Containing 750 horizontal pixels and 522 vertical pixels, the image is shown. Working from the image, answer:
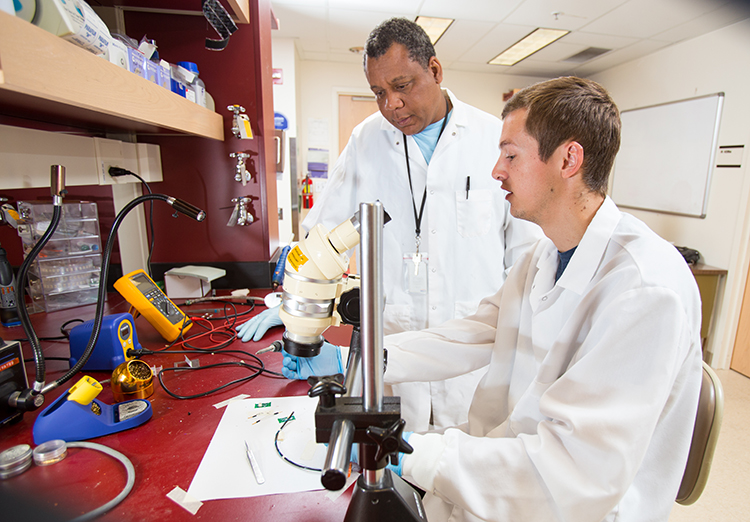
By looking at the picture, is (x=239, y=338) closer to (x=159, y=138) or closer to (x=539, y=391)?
(x=539, y=391)

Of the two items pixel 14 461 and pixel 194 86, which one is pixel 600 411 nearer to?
pixel 14 461

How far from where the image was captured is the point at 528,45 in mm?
4051

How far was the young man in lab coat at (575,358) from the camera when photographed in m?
0.66

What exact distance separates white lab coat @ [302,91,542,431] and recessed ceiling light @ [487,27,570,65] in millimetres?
2842

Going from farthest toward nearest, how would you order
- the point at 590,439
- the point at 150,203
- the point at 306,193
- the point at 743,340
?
the point at 306,193, the point at 743,340, the point at 150,203, the point at 590,439

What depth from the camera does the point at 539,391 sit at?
857 millimetres

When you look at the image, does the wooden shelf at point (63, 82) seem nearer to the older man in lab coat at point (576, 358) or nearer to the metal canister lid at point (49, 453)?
the metal canister lid at point (49, 453)

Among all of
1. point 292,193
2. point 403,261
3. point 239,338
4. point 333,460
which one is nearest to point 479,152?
point 403,261

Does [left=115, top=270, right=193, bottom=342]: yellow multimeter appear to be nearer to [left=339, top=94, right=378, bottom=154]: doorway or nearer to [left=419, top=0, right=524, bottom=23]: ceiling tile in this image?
[left=419, top=0, right=524, bottom=23]: ceiling tile

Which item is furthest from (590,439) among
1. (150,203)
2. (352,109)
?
(352,109)

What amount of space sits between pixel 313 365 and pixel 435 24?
353 centimetres

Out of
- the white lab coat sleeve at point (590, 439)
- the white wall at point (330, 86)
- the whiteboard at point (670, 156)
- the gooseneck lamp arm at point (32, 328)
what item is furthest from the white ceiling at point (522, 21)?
the white lab coat sleeve at point (590, 439)

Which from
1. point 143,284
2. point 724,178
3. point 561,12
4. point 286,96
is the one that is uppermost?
point 561,12

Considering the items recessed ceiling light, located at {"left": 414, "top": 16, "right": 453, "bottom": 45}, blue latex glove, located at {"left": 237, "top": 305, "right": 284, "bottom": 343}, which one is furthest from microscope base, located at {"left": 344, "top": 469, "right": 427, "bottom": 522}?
recessed ceiling light, located at {"left": 414, "top": 16, "right": 453, "bottom": 45}
